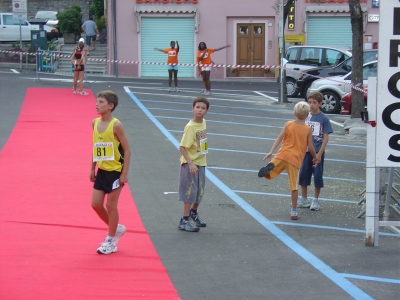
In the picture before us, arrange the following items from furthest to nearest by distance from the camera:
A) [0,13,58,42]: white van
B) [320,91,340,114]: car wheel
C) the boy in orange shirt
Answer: [0,13,58,42]: white van
[320,91,340,114]: car wheel
the boy in orange shirt

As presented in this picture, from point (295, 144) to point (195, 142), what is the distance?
141 cm

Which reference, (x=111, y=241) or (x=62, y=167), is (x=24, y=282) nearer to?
(x=111, y=241)

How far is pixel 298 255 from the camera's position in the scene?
6668 millimetres

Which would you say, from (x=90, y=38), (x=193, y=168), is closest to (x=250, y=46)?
(x=90, y=38)

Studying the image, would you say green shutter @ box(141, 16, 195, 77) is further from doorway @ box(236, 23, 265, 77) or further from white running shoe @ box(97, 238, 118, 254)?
white running shoe @ box(97, 238, 118, 254)

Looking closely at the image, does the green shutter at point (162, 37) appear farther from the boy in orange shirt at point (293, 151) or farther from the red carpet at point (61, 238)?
the boy in orange shirt at point (293, 151)

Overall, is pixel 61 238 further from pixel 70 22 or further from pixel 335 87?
pixel 70 22

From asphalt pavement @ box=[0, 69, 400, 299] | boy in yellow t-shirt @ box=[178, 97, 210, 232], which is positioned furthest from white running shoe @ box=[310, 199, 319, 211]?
boy in yellow t-shirt @ box=[178, 97, 210, 232]

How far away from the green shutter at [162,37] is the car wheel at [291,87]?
10.2 m

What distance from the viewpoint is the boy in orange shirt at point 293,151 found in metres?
8.09

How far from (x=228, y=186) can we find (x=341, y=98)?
30.9 feet

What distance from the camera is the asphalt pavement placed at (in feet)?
19.2

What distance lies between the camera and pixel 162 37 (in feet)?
107

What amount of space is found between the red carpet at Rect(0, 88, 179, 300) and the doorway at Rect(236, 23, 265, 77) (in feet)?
67.4
